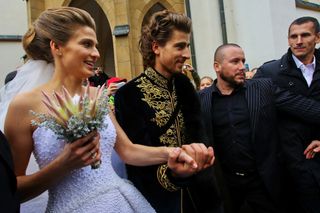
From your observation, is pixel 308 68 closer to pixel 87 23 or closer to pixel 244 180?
pixel 244 180

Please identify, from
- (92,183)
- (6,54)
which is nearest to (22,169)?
(92,183)

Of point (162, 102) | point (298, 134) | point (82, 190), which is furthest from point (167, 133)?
point (298, 134)

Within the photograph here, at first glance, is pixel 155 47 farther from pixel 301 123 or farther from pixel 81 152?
pixel 301 123

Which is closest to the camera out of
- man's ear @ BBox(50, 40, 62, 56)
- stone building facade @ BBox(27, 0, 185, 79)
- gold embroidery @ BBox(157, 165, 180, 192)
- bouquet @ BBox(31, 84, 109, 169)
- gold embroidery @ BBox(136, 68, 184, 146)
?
bouquet @ BBox(31, 84, 109, 169)

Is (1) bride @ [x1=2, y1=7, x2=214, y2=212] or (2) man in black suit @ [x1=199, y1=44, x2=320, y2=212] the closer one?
(1) bride @ [x1=2, y1=7, x2=214, y2=212]

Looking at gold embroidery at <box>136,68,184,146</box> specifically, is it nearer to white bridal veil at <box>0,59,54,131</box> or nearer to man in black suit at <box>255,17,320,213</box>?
white bridal veil at <box>0,59,54,131</box>

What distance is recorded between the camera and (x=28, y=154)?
204 cm

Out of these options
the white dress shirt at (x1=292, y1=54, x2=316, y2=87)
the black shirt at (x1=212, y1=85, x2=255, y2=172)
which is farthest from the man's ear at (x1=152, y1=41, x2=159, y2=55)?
the white dress shirt at (x1=292, y1=54, x2=316, y2=87)

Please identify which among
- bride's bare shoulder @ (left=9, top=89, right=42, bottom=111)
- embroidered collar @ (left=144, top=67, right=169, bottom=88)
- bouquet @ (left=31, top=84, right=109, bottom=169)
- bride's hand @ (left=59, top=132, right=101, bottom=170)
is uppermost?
embroidered collar @ (left=144, top=67, right=169, bottom=88)

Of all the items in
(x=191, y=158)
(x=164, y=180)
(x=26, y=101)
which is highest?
(x=26, y=101)

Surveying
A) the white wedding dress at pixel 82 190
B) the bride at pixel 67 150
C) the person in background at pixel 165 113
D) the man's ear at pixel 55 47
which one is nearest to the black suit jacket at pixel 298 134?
the person in background at pixel 165 113

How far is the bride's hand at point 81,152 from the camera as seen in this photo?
5.77ft

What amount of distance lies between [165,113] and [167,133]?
14cm

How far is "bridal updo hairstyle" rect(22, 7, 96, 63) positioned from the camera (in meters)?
2.14
